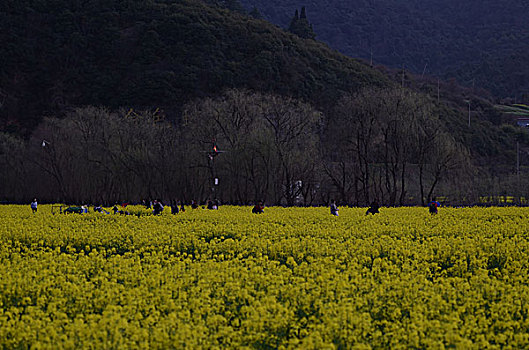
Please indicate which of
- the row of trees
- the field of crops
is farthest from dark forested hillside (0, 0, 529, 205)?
the field of crops

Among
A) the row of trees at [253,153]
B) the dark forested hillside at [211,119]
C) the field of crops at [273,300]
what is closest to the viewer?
the field of crops at [273,300]

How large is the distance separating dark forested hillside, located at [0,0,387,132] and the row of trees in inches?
946

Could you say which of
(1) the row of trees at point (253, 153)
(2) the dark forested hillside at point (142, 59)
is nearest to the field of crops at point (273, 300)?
(1) the row of trees at point (253, 153)

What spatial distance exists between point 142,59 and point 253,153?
49.0m

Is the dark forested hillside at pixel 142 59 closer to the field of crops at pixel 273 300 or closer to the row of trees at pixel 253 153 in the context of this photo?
the row of trees at pixel 253 153

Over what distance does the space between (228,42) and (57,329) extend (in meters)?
89.8

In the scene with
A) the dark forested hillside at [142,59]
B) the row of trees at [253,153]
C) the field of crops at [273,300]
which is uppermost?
the dark forested hillside at [142,59]

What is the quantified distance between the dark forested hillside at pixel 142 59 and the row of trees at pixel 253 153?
24.0 m

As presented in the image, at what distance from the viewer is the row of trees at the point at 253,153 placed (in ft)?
167

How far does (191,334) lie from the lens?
848 centimetres

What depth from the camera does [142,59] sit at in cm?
9325

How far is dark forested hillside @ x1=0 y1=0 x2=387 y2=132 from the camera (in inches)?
3388

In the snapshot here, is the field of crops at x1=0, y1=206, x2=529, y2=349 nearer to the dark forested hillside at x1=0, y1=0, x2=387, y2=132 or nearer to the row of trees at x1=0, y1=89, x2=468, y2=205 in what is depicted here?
the row of trees at x1=0, y1=89, x2=468, y2=205

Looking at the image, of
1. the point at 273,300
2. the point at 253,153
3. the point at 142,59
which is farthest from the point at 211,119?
the point at 273,300
